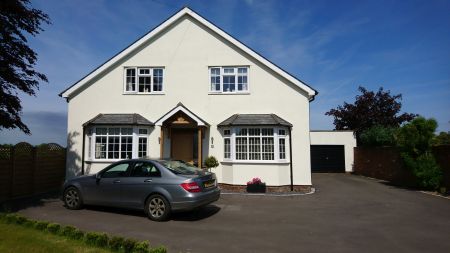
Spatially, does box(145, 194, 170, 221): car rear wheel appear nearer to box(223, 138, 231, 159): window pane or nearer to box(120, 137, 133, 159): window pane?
box(223, 138, 231, 159): window pane

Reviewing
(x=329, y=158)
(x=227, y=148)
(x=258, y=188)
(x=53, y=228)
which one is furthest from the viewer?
(x=329, y=158)

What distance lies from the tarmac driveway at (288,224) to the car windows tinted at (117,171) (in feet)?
3.86

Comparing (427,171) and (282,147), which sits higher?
(282,147)

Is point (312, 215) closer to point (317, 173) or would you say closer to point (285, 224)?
point (285, 224)

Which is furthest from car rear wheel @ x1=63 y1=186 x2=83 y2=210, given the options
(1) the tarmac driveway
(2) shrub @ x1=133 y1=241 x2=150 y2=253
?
(2) shrub @ x1=133 y1=241 x2=150 y2=253

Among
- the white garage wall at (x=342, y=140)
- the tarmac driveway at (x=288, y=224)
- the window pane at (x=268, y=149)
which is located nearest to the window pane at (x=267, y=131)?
the window pane at (x=268, y=149)

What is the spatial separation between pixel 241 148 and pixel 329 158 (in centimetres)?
1306

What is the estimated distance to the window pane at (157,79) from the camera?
15992 mm

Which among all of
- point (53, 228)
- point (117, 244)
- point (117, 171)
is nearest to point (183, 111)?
point (117, 171)

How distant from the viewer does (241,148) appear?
48.2 ft

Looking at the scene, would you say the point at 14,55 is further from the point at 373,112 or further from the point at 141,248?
the point at 373,112

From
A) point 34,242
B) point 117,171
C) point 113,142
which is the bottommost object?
point 34,242

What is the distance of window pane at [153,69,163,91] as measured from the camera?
16.0 metres

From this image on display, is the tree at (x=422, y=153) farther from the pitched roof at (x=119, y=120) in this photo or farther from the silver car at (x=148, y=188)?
the pitched roof at (x=119, y=120)
